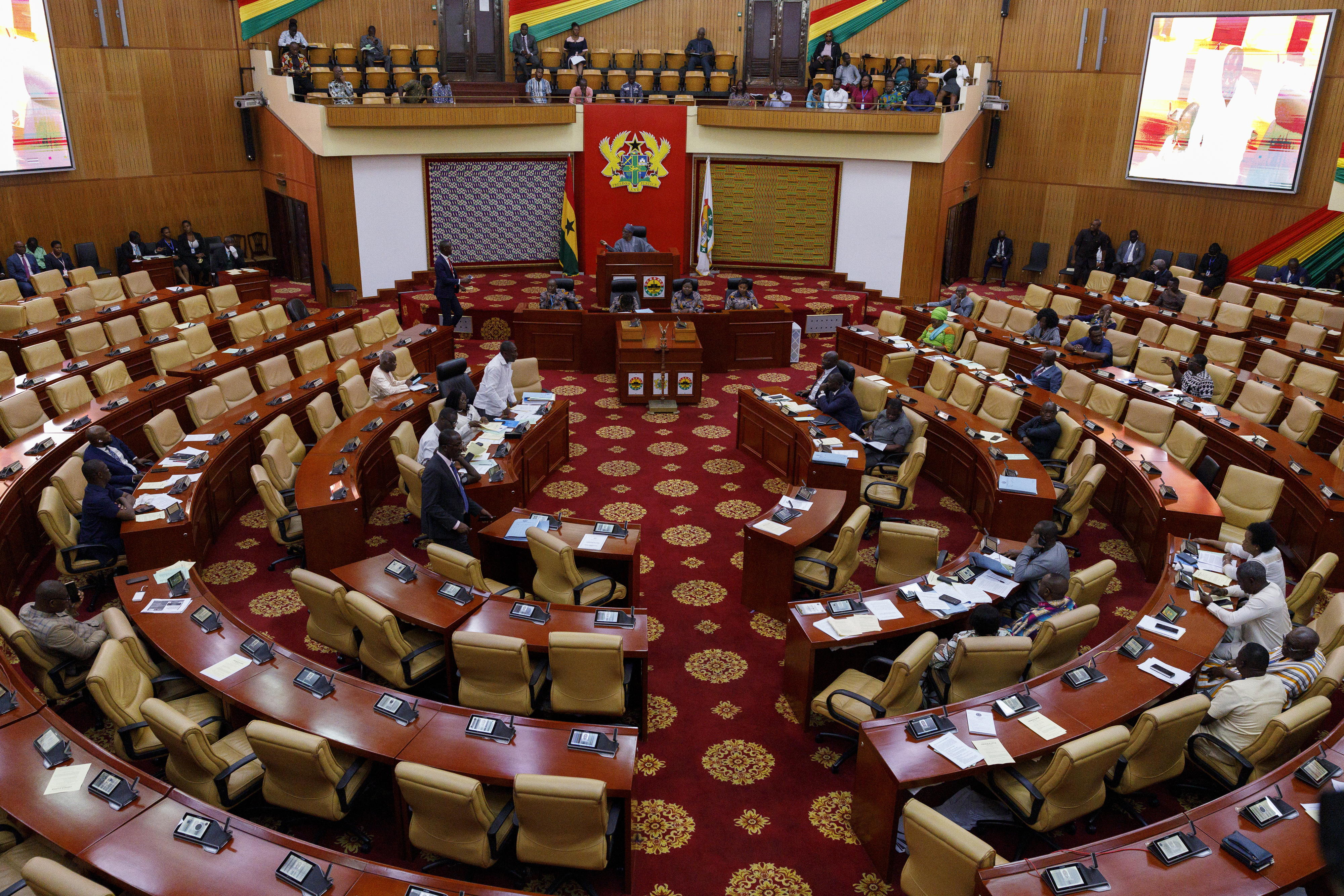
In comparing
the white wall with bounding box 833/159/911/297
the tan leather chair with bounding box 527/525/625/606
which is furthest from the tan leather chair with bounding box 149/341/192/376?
the white wall with bounding box 833/159/911/297

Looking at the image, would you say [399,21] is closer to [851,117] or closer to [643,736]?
[851,117]

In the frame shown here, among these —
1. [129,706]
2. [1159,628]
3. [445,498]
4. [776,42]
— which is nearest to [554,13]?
[776,42]

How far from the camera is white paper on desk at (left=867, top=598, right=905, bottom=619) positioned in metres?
6.32

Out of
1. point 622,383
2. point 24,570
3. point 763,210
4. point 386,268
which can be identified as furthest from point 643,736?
point 763,210

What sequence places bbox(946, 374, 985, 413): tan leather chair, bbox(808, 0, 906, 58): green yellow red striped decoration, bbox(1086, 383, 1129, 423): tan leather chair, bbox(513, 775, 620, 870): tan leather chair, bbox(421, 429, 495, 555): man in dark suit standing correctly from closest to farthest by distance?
bbox(513, 775, 620, 870): tan leather chair → bbox(421, 429, 495, 555): man in dark suit standing → bbox(1086, 383, 1129, 423): tan leather chair → bbox(946, 374, 985, 413): tan leather chair → bbox(808, 0, 906, 58): green yellow red striped decoration

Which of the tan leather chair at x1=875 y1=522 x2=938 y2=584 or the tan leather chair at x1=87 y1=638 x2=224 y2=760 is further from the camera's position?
the tan leather chair at x1=875 y1=522 x2=938 y2=584

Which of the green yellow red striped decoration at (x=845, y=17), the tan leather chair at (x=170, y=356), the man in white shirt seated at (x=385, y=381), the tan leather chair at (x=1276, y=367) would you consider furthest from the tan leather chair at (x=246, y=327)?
the green yellow red striped decoration at (x=845, y=17)

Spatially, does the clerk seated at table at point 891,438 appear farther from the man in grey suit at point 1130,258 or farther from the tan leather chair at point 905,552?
the man in grey suit at point 1130,258

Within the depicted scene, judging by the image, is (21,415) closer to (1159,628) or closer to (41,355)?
(41,355)

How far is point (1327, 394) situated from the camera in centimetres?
1066

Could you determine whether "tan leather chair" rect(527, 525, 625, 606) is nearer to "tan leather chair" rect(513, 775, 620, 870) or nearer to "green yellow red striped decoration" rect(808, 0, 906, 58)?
"tan leather chair" rect(513, 775, 620, 870)

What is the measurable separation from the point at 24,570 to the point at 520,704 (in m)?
4.96

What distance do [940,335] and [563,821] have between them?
9.81 meters

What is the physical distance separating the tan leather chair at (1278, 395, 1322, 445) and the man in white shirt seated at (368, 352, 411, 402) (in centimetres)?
925
